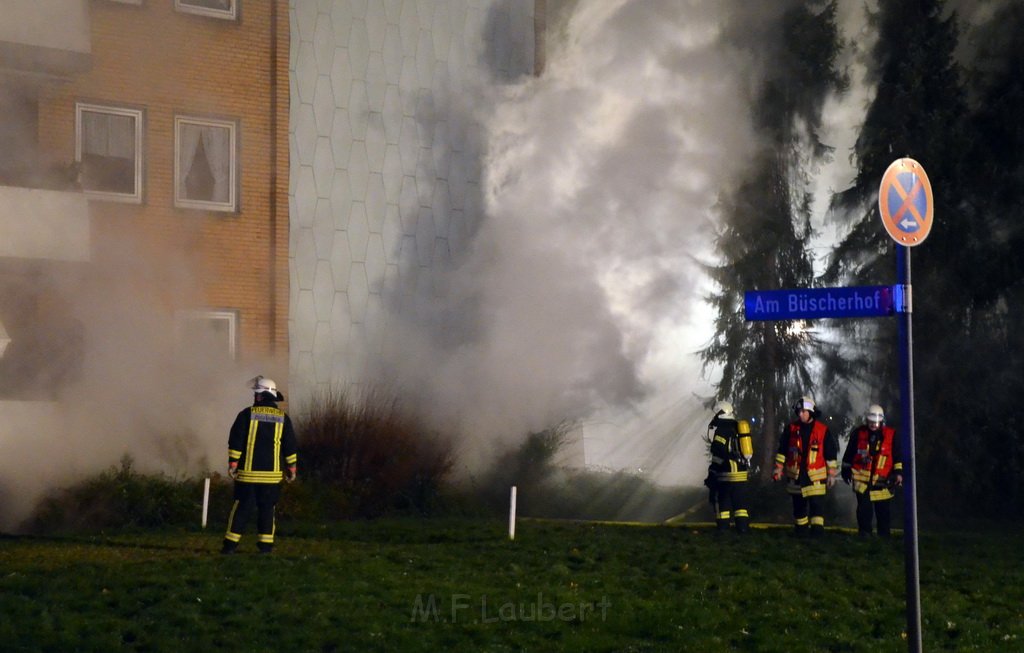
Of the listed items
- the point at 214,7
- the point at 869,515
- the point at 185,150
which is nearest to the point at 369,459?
the point at 185,150

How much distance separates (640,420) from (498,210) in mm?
4565

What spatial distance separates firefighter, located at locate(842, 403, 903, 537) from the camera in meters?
16.3

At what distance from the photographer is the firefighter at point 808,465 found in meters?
16.2

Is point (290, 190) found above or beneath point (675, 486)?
above

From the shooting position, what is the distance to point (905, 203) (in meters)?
7.77

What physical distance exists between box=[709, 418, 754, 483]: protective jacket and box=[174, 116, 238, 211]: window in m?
9.73

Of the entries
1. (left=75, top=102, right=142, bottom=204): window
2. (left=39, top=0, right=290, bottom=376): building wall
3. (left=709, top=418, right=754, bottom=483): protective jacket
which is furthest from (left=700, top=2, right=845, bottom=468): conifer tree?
(left=75, top=102, right=142, bottom=204): window

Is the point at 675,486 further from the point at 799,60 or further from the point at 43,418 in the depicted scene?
the point at 43,418

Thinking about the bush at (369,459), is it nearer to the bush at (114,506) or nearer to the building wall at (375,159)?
the bush at (114,506)

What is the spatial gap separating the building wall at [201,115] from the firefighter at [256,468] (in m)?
7.11

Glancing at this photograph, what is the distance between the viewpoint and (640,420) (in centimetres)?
2348

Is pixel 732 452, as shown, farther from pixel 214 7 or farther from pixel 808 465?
pixel 214 7

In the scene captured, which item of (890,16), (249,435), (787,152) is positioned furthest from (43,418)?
(890,16)

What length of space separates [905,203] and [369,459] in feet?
41.7
